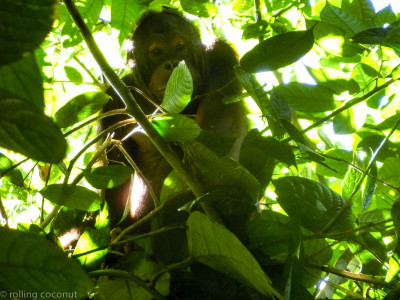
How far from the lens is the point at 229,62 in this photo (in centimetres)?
266

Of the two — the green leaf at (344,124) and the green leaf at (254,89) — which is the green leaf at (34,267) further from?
the green leaf at (344,124)

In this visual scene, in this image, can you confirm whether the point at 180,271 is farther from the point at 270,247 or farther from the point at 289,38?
the point at 289,38

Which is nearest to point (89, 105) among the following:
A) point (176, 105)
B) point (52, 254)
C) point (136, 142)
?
point (176, 105)

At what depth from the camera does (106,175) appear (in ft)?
3.84

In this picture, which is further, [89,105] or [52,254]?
[89,105]

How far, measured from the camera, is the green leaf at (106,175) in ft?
3.83

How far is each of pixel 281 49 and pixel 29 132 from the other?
714mm

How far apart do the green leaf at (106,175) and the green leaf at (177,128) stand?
0.20 m

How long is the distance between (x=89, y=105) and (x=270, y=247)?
550 millimetres

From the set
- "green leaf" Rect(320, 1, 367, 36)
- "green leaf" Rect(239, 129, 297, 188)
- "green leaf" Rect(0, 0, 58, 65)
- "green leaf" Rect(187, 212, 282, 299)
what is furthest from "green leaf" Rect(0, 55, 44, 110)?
"green leaf" Rect(320, 1, 367, 36)

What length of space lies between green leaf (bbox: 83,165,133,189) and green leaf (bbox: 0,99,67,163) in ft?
2.04

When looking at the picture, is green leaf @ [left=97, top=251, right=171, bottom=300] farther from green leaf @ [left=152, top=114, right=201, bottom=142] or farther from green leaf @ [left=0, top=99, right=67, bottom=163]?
green leaf @ [left=0, top=99, right=67, bottom=163]

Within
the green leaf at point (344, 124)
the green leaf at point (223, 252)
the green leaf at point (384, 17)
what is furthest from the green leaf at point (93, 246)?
the green leaf at point (384, 17)

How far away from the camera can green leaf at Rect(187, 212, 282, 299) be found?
0.79 m
